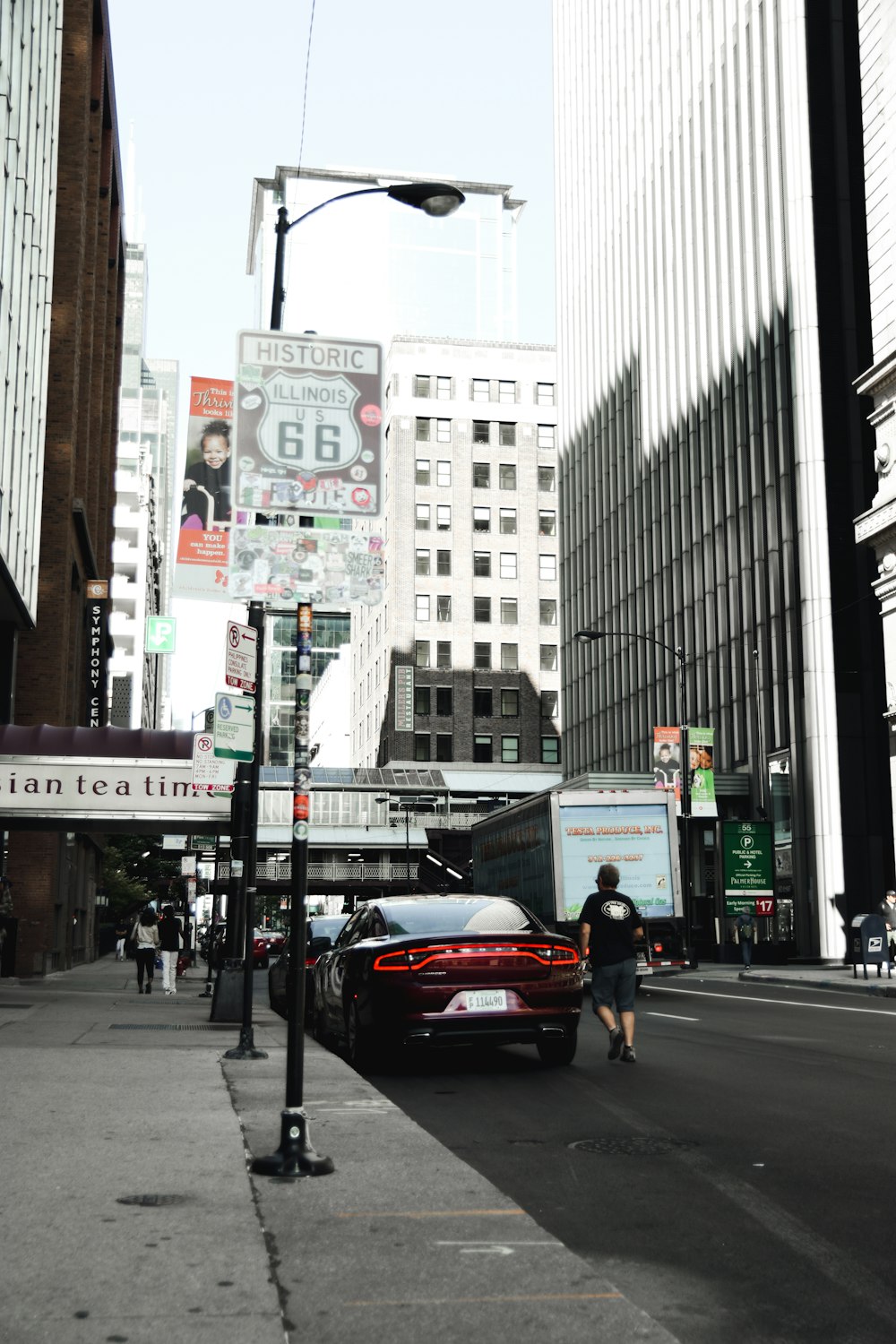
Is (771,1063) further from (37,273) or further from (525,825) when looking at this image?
(37,273)

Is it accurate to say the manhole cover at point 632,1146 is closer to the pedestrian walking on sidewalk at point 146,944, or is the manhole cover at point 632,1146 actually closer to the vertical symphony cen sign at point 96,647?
the pedestrian walking on sidewalk at point 146,944

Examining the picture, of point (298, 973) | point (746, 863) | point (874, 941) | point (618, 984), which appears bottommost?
point (874, 941)

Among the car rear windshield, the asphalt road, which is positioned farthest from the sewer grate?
the car rear windshield

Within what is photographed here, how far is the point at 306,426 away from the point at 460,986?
18.9 ft

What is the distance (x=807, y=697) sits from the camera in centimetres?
4809

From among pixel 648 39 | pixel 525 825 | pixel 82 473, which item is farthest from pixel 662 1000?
pixel 648 39

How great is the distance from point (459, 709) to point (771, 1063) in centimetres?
9075

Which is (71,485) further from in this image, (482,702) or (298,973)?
(482,702)

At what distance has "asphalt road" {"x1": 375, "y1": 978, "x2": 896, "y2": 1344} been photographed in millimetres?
5355

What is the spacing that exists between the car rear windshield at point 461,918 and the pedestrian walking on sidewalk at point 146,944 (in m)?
16.5

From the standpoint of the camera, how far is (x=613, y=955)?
1352 centimetres

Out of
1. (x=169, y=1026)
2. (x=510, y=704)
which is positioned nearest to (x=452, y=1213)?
(x=169, y=1026)

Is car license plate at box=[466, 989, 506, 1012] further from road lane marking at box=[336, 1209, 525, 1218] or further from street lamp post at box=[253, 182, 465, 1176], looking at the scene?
road lane marking at box=[336, 1209, 525, 1218]

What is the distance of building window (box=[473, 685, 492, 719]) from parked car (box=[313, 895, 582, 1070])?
9065 cm
